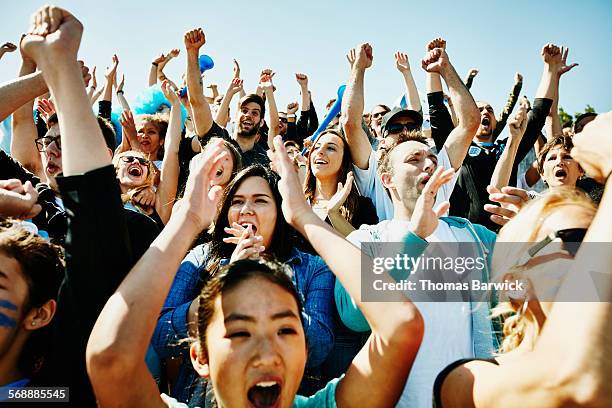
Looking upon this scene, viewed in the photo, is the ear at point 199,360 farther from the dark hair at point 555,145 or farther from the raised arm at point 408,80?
the raised arm at point 408,80

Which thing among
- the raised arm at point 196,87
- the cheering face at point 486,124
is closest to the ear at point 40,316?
the raised arm at point 196,87

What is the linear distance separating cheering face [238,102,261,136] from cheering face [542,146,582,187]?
2.96 metres

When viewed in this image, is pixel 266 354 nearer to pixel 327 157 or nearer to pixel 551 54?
pixel 327 157

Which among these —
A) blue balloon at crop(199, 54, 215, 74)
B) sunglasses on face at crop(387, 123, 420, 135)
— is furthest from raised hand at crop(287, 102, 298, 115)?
sunglasses on face at crop(387, 123, 420, 135)

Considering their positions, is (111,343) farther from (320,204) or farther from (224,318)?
(320,204)

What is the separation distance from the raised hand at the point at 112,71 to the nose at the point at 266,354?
547cm

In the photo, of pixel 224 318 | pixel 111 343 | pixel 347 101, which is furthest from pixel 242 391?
pixel 347 101

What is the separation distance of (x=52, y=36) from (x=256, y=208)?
134cm

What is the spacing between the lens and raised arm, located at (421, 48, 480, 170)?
3355 millimetres

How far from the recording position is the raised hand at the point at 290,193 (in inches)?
74.7

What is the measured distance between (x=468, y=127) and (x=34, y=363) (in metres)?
2.94

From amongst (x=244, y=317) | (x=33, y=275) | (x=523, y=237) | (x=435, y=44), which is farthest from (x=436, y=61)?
(x=33, y=275)

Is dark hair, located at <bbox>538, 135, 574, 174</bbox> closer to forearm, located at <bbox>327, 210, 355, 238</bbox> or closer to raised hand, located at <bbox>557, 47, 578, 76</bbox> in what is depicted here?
raised hand, located at <bbox>557, 47, 578, 76</bbox>

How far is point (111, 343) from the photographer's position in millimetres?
1309
